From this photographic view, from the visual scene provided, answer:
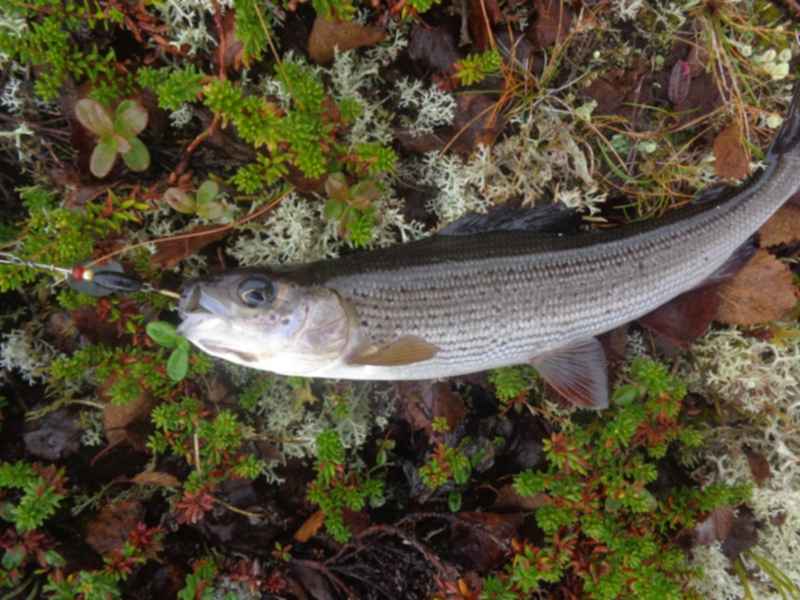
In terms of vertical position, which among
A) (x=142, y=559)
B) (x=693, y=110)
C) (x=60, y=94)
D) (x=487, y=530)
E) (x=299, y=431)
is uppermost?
(x=693, y=110)

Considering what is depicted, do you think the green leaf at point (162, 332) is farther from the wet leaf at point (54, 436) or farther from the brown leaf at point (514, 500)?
the brown leaf at point (514, 500)

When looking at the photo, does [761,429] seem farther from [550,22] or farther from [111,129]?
[111,129]

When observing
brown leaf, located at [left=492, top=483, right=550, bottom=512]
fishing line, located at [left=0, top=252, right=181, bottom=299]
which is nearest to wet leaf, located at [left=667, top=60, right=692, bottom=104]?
brown leaf, located at [left=492, top=483, right=550, bottom=512]

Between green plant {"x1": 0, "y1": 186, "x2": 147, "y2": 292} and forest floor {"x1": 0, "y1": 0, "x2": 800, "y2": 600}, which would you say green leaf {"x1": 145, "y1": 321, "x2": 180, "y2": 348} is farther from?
green plant {"x1": 0, "y1": 186, "x2": 147, "y2": 292}

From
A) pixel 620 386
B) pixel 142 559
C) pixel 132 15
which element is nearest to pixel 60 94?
pixel 132 15

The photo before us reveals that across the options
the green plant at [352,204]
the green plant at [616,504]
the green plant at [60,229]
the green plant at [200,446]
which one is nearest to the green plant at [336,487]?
the green plant at [200,446]

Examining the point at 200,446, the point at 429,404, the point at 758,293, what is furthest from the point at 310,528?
the point at 758,293

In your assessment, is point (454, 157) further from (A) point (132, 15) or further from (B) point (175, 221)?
(A) point (132, 15)
